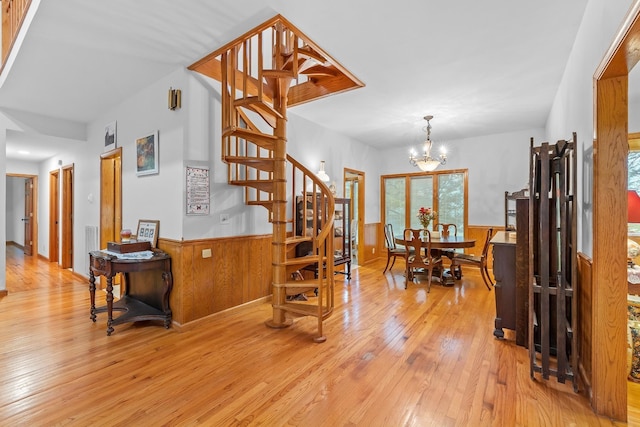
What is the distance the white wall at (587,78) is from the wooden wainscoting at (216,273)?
3026 millimetres

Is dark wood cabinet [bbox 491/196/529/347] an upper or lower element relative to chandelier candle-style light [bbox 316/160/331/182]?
lower

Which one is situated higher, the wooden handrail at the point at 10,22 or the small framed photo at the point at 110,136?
the wooden handrail at the point at 10,22

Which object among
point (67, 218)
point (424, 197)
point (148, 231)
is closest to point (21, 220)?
point (67, 218)

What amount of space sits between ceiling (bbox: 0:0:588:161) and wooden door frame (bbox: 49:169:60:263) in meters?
2.49

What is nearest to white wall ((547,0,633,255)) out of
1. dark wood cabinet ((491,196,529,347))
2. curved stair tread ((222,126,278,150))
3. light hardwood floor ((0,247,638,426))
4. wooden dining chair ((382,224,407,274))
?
dark wood cabinet ((491,196,529,347))

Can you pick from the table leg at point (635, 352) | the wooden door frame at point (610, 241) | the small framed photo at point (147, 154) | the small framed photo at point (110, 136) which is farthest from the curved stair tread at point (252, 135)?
the table leg at point (635, 352)

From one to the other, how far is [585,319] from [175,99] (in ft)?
12.4

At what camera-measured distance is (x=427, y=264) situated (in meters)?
4.24

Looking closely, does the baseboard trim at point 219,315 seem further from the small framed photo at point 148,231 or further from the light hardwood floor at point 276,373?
the small framed photo at point 148,231

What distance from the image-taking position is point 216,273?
10.4ft

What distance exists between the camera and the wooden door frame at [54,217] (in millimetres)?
5922

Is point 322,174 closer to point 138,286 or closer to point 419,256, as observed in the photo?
point 419,256

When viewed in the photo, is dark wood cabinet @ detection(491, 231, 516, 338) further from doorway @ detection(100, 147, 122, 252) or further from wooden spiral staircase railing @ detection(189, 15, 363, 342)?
doorway @ detection(100, 147, 122, 252)

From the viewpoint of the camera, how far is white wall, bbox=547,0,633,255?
5.39ft
